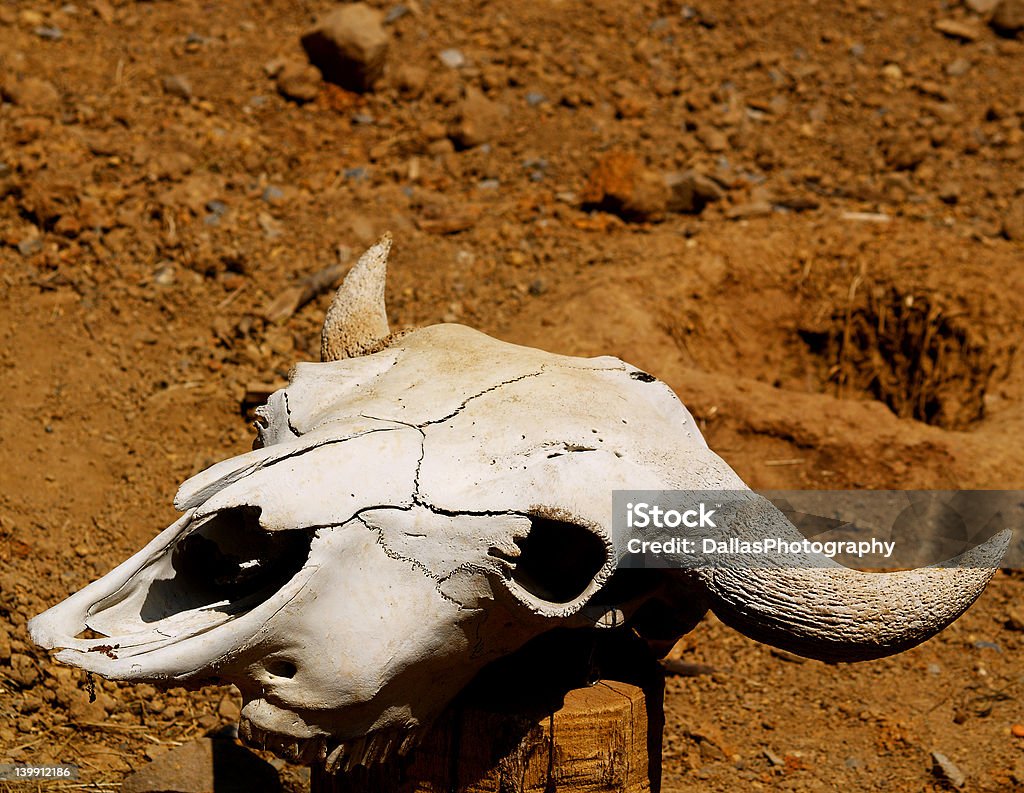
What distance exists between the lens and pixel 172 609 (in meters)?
2.90

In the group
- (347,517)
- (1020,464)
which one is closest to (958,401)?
(1020,464)

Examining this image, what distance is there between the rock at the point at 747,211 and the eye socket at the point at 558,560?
397 centimetres

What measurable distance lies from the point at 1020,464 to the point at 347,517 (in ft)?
11.1

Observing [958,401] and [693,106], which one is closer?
[958,401]

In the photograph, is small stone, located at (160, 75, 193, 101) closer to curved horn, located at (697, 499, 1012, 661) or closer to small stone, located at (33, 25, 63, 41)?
small stone, located at (33, 25, 63, 41)

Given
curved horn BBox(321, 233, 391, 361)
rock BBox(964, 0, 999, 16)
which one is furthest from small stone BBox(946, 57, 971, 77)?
curved horn BBox(321, 233, 391, 361)

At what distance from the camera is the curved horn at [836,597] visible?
9.09ft

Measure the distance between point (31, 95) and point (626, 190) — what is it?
125 inches

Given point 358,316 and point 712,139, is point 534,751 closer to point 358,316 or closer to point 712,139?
point 358,316

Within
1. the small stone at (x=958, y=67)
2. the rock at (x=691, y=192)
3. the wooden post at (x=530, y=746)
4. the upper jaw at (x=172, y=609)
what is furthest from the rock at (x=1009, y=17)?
the upper jaw at (x=172, y=609)

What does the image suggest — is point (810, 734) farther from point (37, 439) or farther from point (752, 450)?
point (37, 439)

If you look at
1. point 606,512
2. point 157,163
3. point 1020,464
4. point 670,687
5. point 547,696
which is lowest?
point 670,687

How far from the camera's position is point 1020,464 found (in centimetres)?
514

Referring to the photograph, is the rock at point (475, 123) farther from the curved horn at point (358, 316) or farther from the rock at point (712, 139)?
the curved horn at point (358, 316)
